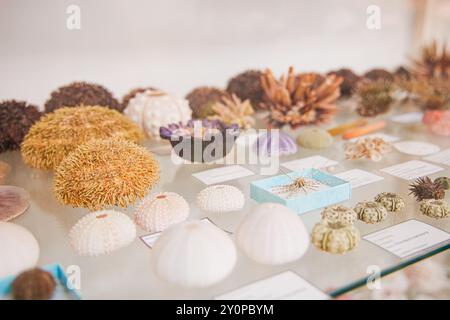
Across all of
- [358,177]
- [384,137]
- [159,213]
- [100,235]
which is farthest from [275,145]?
[100,235]

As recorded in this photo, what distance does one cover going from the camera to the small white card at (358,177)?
0.97 meters

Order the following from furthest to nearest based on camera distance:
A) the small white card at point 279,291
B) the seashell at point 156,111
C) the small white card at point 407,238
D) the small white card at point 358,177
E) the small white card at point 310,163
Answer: the seashell at point 156,111 < the small white card at point 310,163 < the small white card at point 358,177 < the small white card at point 407,238 < the small white card at point 279,291

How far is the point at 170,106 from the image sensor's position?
1.19 m

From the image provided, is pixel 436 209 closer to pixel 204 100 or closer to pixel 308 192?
pixel 308 192

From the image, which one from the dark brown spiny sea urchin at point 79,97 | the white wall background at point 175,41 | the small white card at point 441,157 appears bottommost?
the small white card at point 441,157

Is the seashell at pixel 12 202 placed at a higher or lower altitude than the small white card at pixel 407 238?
higher

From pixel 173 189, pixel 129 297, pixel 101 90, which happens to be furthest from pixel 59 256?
pixel 101 90

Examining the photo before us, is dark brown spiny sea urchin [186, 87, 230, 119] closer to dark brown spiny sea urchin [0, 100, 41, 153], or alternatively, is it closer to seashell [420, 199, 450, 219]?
dark brown spiny sea urchin [0, 100, 41, 153]

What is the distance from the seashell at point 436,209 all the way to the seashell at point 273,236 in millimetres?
261

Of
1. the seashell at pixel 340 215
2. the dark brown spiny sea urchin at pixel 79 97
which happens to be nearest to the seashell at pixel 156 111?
the dark brown spiny sea urchin at pixel 79 97

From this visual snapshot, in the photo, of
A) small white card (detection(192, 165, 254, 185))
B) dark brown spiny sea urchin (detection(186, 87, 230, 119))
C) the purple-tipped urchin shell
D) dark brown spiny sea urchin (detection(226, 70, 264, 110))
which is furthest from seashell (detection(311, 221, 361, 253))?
dark brown spiny sea urchin (detection(226, 70, 264, 110))

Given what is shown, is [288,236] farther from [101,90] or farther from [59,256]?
[101,90]

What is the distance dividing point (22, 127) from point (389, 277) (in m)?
0.86

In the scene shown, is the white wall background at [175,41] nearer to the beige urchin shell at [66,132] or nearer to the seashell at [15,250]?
the beige urchin shell at [66,132]
